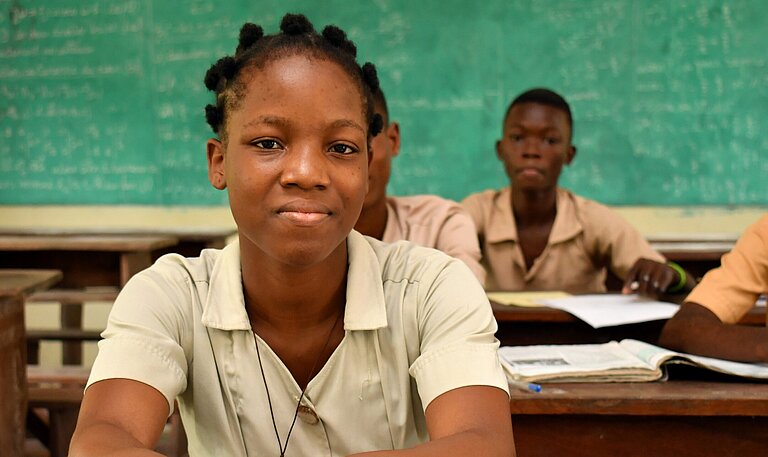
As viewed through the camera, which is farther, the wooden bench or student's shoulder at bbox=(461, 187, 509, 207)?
student's shoulder at bbox=(461, 187, 509, 207)

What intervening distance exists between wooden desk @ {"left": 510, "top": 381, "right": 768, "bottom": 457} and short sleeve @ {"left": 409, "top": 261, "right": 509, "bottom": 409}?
27cm

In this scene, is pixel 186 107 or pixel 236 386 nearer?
pixel 236 386

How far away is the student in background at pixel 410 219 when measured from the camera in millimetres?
2148

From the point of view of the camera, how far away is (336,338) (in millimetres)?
1119

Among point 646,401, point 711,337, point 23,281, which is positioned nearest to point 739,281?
point 711,337

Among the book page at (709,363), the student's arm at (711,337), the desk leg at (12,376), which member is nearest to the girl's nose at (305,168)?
the book page at (709,363)

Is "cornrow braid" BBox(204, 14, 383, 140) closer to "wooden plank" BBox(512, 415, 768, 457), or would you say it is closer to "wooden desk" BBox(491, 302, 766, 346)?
"wooden plank" BBox(512, 415, 768, 457)

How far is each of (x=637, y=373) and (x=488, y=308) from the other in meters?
0.44

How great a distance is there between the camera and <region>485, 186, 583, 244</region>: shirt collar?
275 centimetres

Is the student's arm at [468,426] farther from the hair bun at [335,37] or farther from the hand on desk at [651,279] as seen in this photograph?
the hand on desk at [651,279]

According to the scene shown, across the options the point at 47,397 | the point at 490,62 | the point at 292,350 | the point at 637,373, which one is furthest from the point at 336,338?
the point at 490,62

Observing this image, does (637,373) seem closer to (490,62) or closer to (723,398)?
(723,398)

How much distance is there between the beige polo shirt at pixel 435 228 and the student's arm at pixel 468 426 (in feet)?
4.01

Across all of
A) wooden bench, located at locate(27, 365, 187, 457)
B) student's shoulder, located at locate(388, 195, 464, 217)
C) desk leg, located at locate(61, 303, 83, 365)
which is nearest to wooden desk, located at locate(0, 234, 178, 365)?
wooden bench, located at locate(27, 365, 187, 457)
